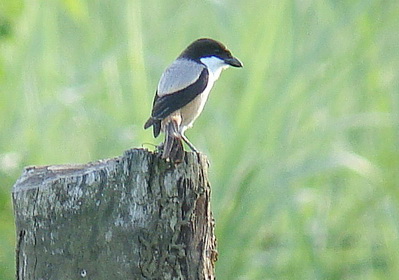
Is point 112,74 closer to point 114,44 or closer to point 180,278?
point 114,44

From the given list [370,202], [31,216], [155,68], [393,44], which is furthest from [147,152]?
[393,44]

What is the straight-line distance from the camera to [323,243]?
577 centimetres

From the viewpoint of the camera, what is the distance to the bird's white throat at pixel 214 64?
404cm

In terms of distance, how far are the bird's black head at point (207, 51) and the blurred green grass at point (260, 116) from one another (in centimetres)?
120

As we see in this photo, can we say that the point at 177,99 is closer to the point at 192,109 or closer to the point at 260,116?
the point at 192,109

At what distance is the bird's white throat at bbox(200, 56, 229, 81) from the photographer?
4035 millimetres

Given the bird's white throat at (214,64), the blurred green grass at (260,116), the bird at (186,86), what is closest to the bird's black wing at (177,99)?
the bird at (186,86)

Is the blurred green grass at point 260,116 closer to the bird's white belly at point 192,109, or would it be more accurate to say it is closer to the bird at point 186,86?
the bird at point 186,86

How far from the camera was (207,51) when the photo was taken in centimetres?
412

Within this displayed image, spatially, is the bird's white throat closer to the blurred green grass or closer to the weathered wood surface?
the blurred green grass

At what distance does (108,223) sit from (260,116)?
3.02 metres

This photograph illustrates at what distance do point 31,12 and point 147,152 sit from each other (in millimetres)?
3485

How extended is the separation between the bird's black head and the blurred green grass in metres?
1.20

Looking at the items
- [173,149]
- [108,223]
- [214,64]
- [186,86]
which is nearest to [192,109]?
[186,86]
